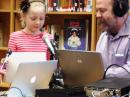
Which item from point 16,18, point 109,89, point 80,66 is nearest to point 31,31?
point 16,18

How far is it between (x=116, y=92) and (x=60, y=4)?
77.1 inches

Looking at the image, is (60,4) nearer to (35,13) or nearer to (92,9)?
(92,9)

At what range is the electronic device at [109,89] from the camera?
124 cm

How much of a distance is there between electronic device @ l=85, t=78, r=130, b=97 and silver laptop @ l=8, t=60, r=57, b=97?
347 millimetres

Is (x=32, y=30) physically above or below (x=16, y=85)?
above

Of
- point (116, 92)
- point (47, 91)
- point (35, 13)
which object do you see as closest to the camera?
point (116, 92)

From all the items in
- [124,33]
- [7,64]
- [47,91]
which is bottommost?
[47,91]

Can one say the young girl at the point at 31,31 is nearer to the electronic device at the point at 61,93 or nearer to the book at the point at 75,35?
the book at the point at 75,35

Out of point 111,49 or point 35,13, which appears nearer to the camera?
point 111,49

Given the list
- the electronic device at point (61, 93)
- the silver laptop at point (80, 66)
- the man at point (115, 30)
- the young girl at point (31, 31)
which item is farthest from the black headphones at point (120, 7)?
the young girl at point (31, 31)

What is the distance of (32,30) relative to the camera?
2514 mm

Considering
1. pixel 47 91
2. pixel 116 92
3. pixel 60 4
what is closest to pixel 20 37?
pixel 60 4

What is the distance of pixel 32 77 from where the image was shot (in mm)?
1567

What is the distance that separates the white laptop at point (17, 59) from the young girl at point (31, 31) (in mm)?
723
